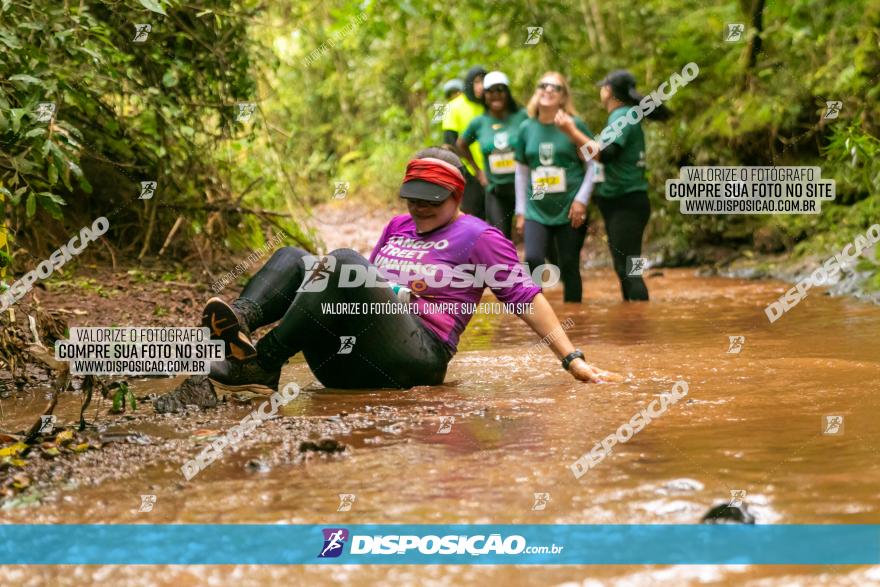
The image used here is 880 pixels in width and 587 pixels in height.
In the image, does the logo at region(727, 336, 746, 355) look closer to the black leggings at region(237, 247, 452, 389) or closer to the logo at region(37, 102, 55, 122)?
the black leggings at region(237, 247, 452, 389)

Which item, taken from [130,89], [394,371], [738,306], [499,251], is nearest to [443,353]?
[394,371]

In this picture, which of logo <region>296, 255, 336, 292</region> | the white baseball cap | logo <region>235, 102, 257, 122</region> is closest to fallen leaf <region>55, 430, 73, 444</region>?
logo <region>296, 255, 336, 292</region>

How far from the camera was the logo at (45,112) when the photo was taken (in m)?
5.03

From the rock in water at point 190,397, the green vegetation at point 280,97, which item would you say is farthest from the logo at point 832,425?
→ the green vegetation at point 280,97

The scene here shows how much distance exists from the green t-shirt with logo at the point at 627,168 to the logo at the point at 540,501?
591 centimetres

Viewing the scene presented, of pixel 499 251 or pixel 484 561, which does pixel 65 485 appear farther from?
pixel 499 251

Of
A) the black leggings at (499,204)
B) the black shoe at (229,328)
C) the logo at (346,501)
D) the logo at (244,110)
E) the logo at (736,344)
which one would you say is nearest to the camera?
the logo at (346,501)

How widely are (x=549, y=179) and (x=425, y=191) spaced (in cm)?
413

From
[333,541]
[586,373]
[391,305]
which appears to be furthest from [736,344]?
[333,541]

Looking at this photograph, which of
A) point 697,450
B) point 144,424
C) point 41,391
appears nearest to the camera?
point 697,450

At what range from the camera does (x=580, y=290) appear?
884cm

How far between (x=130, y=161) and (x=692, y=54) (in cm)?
768

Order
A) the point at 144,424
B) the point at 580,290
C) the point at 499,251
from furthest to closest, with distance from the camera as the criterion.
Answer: the point at 580,290, the point at 499,251, the point at 144,424

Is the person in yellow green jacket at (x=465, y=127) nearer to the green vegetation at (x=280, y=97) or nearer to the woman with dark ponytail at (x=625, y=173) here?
the green vegetation at (x=280, y=97)
